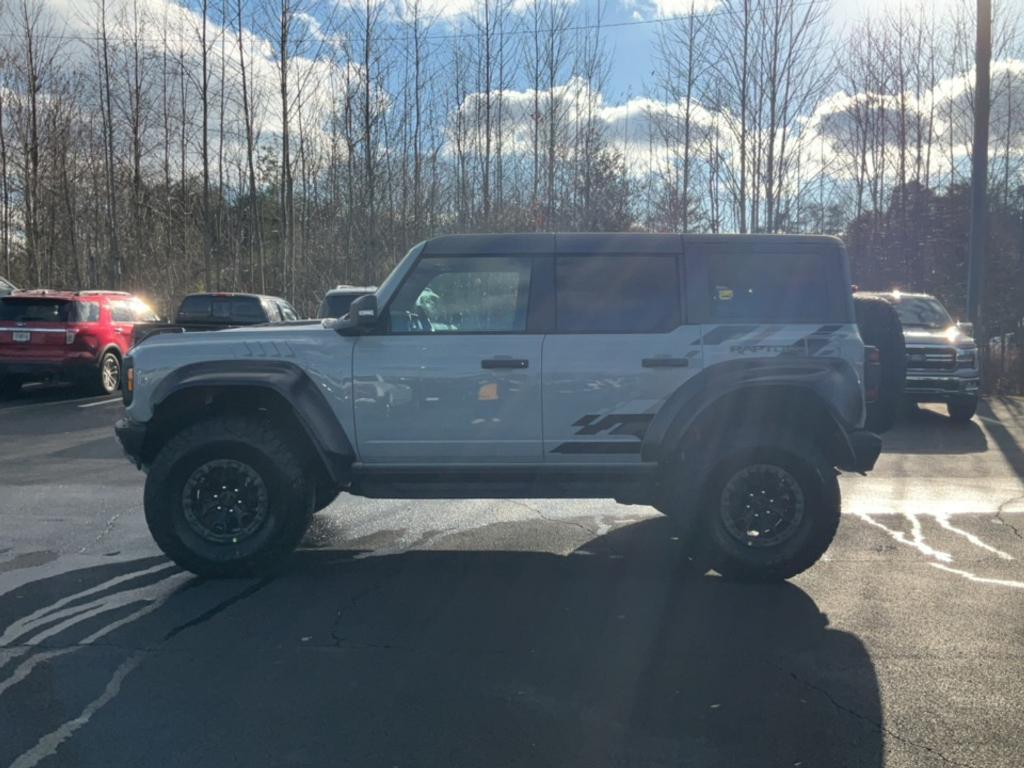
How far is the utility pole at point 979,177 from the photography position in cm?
1550

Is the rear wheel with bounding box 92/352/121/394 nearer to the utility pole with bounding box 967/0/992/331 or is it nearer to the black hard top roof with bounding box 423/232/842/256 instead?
the black hard top roof with bounding box 423/232/842/256

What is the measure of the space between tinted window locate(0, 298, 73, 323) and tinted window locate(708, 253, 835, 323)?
12.7 m

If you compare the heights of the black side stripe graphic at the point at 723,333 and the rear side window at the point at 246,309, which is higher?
the rear side window at the point at 246,309

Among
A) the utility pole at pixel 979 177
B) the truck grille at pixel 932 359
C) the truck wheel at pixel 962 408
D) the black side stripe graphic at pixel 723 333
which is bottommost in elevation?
the truck wheel at pixel 962 408

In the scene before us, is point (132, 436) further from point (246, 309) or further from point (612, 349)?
point (246, 309)

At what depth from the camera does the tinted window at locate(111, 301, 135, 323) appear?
16156 mm

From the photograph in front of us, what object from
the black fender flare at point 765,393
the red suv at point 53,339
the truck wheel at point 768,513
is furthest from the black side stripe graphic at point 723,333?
the red suv at point 53,339

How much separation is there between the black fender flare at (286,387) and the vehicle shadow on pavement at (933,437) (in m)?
7.53

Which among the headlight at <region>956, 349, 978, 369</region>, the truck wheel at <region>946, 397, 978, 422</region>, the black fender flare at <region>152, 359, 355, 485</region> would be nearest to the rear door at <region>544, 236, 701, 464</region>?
Result: the black fender flare at <region>152, 359, 355, 485</region>

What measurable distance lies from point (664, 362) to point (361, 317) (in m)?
1.88

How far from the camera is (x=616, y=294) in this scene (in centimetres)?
585

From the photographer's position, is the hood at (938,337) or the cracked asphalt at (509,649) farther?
the hood at (938,337)

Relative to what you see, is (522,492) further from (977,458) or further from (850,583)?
(977,458)

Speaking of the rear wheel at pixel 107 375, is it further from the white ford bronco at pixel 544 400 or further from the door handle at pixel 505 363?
A: the door handle at pixel 505 363
